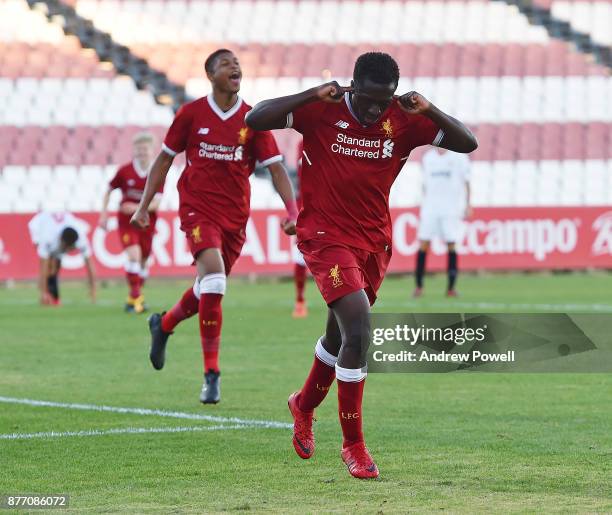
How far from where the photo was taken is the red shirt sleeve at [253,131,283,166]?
8922 mm

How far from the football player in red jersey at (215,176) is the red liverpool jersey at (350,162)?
228 cm

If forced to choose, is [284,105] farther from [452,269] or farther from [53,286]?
[53,286]

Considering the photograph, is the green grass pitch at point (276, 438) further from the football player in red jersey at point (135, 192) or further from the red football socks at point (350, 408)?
the football player in red jersey at point (135, 192)

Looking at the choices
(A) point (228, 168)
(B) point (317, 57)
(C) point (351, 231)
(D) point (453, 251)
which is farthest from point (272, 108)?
(B) point (317, 57)

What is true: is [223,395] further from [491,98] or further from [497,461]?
[491,98]

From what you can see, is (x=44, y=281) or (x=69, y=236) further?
(x=44, y=281)

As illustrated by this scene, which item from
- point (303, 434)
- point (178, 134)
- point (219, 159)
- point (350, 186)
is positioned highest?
point (178, 134)

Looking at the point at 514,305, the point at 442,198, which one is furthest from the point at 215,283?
the point at 442,198

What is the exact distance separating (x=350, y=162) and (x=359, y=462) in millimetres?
1398

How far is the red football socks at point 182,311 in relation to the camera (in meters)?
9.27

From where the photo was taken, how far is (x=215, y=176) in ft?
29.4

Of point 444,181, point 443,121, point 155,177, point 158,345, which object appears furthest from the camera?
point 444,181

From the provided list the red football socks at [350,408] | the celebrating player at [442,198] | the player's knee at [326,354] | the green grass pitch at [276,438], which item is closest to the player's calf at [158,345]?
the green grass pitch at [276,438]

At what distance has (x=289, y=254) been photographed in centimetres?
2330
